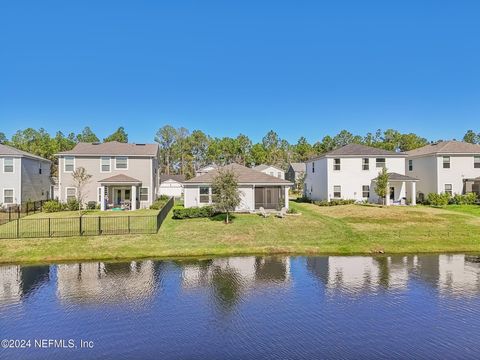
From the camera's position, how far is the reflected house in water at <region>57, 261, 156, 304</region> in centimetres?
1344

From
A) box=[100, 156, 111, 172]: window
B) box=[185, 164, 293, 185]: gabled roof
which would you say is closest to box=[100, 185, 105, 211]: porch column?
box=[100, 156, 111, 172]: window

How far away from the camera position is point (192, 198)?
111 ft

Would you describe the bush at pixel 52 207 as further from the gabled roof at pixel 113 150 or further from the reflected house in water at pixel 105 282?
the reflected house in water at pixel 105 282

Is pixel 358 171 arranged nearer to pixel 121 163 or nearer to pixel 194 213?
pixel 194 213

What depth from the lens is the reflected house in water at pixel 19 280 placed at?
13654 millimetres

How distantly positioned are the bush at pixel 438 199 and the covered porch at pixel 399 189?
5.16 ft

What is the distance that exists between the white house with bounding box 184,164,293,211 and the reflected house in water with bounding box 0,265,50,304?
666 inches

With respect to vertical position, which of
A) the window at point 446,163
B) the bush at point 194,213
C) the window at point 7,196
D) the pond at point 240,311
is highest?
the window at point 446,163

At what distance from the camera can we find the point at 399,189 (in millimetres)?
39938

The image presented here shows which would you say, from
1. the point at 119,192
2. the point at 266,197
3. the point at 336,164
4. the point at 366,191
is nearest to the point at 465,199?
the point at 366,191

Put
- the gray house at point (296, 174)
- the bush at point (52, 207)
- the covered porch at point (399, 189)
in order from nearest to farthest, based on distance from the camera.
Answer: the bush at point (52, 207), the covered porch at point (399, 189), the gray house at point (296, 174)

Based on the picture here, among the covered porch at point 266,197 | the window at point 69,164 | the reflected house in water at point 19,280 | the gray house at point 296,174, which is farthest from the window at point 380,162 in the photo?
the reflected house in water at point 19,280

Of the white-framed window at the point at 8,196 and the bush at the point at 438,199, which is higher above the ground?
the white-framed window at the point at 8,196

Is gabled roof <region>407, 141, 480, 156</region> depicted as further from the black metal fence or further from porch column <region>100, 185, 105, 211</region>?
porch column <region>100, 185, 105, 211</region>
